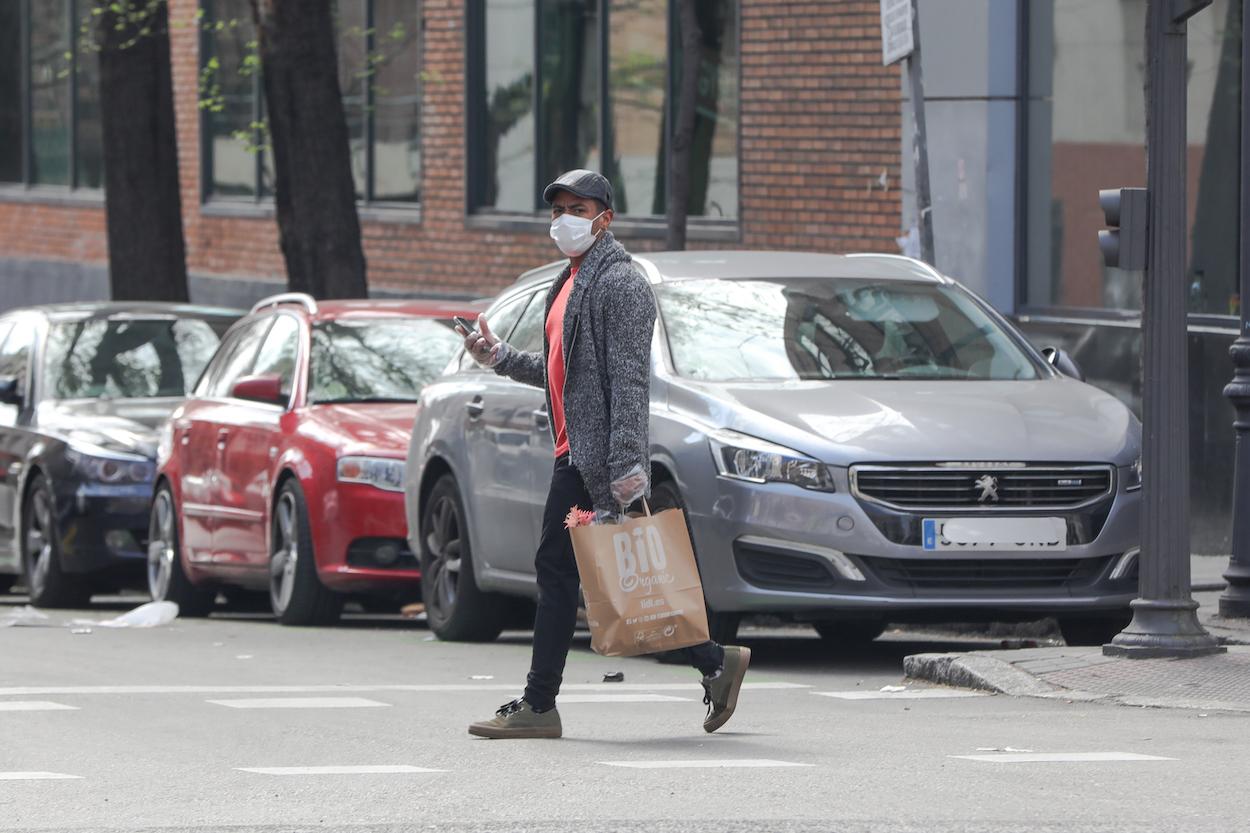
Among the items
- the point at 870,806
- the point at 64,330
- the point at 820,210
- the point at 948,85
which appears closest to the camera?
the point at 870,806

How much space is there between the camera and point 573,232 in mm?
8414

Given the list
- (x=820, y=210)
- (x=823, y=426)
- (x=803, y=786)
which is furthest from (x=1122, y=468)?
(x=820, y=210)

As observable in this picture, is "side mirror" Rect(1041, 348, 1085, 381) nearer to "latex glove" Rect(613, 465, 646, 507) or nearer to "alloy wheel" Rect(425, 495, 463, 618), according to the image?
"alloy wheel" Rect(425, 495, 463, 618)

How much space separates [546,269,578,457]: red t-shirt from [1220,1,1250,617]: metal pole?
11.9 ft

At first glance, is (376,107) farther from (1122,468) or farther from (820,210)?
(1122,468)

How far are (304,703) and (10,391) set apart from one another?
6789mm

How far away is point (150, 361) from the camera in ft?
53.9

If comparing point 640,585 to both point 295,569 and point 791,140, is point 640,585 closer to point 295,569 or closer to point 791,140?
point 295,569

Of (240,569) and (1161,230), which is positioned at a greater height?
(1161,230)

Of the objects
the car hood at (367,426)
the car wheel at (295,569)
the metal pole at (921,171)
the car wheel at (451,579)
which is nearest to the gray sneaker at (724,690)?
the car wheel at (451,579)

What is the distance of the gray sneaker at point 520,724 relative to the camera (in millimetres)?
8328

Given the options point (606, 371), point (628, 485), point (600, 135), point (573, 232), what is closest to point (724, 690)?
point (628, 485)

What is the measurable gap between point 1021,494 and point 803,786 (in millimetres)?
3439

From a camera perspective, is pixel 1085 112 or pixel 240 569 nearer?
pixel 240 569
